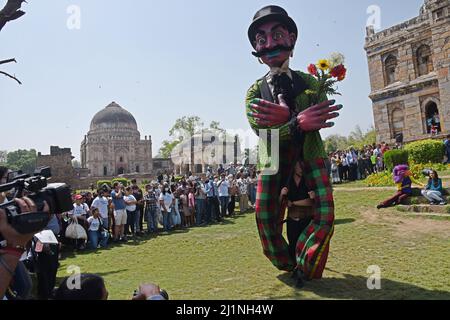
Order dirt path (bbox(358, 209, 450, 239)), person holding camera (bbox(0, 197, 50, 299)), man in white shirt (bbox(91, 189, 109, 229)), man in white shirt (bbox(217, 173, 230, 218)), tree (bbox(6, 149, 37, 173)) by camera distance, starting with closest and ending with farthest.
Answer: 1. person holding camera (bbox(0, 197, 50, 299))
2. dirt path (bbox(358, 209, 450, 239))
3. man in white shirt (bbox(91, 189, 109, 229))
4. man in white shirt (bbox(217, 173, 230, 218))
5. tree (bbox(6, 149, 37, 173))

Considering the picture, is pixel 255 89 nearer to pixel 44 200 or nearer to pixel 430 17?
pixel 44 200

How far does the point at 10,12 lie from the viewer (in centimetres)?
733

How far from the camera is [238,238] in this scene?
8750mm

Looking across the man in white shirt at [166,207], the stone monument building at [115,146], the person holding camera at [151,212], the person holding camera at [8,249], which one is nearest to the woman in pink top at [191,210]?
the man in white shirt at [166,207]

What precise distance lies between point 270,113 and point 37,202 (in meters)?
3.07

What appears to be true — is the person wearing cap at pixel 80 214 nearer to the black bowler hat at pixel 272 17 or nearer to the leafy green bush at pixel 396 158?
the black bowler hat at pixel 272 17

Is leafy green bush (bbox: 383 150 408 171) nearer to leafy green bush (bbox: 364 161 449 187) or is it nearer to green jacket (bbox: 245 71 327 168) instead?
leafy green bush (bbox: 364 161 449 187)

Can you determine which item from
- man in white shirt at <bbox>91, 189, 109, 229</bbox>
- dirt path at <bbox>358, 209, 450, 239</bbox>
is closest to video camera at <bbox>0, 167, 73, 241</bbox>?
dirt path at <bbox>358, 209, 450, 239</bbox>

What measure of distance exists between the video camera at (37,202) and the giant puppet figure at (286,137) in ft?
9.51

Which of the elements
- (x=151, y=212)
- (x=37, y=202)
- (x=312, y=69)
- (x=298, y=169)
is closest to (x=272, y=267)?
(x=298, y=169)

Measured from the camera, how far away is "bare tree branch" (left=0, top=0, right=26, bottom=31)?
7.26 metres

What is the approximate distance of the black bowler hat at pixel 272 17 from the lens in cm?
493

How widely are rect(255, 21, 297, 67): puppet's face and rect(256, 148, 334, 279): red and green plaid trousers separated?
1.25 metres
